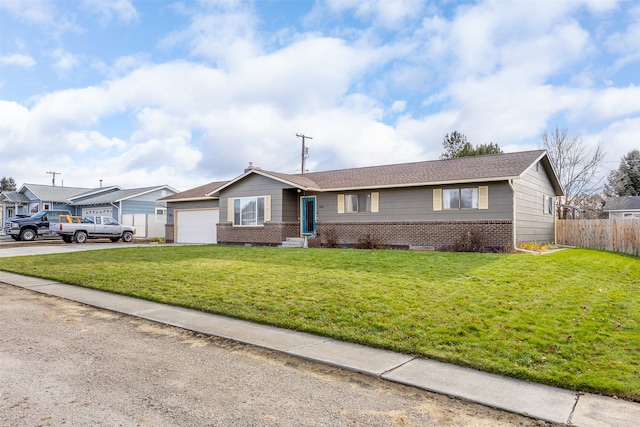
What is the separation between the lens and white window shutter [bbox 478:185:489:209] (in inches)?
657

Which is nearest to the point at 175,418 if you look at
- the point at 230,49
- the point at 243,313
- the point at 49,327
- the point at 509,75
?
the point at 243,313

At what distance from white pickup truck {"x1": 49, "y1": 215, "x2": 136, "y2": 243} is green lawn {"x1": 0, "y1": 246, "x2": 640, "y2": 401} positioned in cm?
1239

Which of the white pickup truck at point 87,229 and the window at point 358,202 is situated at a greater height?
the window at point 358,202

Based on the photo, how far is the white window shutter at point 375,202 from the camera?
63.4ft

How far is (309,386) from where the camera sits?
4.20 m

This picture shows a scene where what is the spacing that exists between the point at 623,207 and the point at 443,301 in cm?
3608

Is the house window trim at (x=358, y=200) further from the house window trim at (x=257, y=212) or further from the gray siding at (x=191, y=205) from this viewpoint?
the gray siding at (x=191, y=205)

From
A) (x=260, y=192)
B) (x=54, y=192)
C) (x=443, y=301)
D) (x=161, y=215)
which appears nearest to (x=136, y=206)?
(x=161, y=215)

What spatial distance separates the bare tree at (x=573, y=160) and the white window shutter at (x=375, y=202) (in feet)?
73.8

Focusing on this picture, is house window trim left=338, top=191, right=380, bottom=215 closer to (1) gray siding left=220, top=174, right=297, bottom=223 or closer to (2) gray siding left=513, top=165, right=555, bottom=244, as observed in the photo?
(1) gray siding left=220, top=174, right=297, bottom=223

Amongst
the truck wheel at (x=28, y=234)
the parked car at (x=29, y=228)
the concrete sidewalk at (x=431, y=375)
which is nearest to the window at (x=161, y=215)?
the parked car at (x=29, y=228)

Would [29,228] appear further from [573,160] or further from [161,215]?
[573,160]

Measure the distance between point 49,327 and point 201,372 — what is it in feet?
10.8

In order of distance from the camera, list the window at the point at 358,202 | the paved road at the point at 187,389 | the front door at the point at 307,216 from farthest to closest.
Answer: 1. the front door at the point at 307,216
2. the window at the point at 358,202
3. the paved road at the point at 187,389
